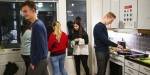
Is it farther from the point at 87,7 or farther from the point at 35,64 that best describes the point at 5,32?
the point at 35,64

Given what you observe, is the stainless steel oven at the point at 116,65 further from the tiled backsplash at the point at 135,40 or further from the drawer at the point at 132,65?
the tiled backsplash at the point at 135,40

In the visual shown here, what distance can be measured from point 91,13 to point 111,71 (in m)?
1.60

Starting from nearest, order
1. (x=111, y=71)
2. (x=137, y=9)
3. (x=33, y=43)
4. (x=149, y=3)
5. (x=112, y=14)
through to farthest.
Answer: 1. (x=33, y=43)
2. (x=149, y=3)
3. (x=137, y=9)
4. (x=112, y=14)
5. (x=111, y=71)

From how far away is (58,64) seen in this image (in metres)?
5.77

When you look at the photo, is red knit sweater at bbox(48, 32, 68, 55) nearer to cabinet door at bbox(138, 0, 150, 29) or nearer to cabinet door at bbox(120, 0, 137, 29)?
cabinet door at bbox(120, 0, 137, 29)

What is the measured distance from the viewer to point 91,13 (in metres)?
6.48

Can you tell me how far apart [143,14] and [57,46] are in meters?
2.02

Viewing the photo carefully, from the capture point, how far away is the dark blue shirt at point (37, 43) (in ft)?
10.4

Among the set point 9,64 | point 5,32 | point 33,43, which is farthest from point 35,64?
point 5,32

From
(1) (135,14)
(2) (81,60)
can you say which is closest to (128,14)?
(1) (135,14)

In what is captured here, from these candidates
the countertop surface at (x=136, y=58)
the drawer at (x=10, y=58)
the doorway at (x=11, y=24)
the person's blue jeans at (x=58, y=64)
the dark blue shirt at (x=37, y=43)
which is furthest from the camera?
the doorway at (x=11, y=24)

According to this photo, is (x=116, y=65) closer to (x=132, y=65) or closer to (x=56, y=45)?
(x=132, y=65)

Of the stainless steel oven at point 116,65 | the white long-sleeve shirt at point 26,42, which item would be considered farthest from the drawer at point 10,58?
the stainless steel oven at point 116,65

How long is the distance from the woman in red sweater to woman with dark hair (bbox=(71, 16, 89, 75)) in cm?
40
